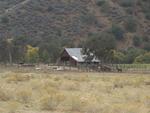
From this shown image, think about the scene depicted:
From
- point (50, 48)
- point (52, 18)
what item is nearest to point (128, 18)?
point (52, 18)

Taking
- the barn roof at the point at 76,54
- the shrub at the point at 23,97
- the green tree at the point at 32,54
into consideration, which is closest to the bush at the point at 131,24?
the barn roof at the point at 76,54

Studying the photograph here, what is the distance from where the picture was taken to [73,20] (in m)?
116

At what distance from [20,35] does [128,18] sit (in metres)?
28.6

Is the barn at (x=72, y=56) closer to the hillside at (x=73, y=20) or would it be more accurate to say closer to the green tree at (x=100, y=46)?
the green tree at (x=100, y=46)

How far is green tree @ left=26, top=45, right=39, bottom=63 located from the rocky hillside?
28.3 feet

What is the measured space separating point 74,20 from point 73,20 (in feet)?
0.80

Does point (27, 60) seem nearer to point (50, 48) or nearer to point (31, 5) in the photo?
point (50, 48)

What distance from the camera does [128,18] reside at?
120m

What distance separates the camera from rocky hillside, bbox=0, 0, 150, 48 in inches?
4409

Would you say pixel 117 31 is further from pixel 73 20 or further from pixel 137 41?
pixel 73 20

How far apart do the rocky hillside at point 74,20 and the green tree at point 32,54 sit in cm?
864

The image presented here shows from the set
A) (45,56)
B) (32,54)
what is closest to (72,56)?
(45,56)

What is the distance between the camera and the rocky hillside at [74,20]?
367 feet

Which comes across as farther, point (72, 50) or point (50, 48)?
point (50, 48)
